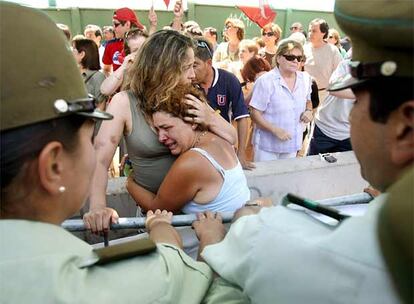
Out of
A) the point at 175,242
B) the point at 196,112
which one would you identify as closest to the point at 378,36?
the point at 175,242

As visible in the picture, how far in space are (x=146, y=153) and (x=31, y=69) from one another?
1420 millimetres

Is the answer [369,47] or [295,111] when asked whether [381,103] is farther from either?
[295,111]

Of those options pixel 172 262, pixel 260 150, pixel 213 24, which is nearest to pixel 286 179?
pixel 260 150

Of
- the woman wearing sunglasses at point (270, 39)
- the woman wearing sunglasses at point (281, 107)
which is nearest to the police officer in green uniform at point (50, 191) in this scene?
the woman wearing sunglasses at point (281, 107)

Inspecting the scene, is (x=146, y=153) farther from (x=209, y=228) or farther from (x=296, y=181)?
(x=296, y=181)

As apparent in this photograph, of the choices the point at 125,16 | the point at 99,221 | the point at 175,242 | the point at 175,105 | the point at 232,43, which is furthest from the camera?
the point at 232,43

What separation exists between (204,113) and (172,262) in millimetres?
1290

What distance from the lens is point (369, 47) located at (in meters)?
0.94

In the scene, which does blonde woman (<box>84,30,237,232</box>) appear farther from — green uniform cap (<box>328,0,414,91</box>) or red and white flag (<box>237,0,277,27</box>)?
red and white flag (<box>237,0,277,27</box>)

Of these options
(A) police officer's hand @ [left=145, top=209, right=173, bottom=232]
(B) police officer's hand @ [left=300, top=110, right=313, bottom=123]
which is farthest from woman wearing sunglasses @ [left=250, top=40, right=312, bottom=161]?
(A) police officer's hand @ [left=145, top=209, right=173, bottom=232]

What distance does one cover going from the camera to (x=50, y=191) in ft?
3.36

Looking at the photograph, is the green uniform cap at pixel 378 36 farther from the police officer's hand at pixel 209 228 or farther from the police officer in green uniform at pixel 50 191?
the police officer's hand at pixel 209 228

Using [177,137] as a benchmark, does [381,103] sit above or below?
above

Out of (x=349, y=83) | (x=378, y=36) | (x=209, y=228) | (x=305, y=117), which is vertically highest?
(x=378, y=36)
